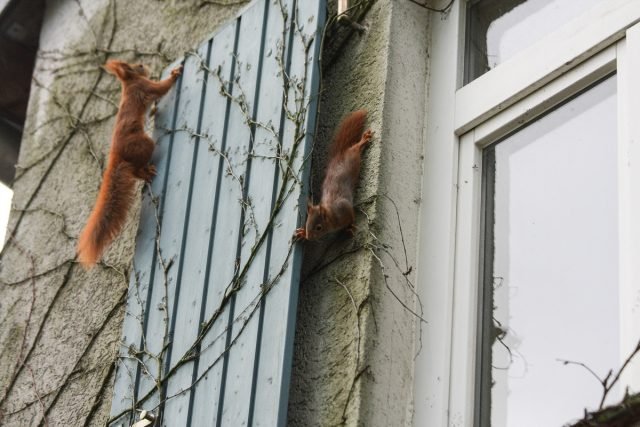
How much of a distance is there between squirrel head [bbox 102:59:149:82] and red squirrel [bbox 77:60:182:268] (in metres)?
0.19

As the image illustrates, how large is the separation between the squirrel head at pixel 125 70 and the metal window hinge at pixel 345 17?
3.42 feet

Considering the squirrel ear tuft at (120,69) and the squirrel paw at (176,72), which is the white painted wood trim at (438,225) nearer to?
the squirrel paw at (176,72)

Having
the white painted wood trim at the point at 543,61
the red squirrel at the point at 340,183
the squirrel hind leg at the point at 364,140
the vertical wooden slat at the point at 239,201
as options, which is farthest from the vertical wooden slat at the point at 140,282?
the white painted wood trim at the point at 543,61

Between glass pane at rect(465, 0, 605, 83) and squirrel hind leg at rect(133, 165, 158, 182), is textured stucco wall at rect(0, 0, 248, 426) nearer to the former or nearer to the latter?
squirrel hind leg at rect(133, 165, 158, 182)

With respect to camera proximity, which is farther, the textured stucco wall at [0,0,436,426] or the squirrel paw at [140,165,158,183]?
the squirrel paw at [140,165,158,183]

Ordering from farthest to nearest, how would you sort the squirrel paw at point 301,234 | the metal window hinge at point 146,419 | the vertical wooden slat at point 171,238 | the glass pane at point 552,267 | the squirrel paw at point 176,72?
the squirrel paw at point 176,72, the vertical wooden slat at point 171,238, the metal window hinge at point 146,419, the squirrel paw at point 301,234, the glass pane at point 552,267

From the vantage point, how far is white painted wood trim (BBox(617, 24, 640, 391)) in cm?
223

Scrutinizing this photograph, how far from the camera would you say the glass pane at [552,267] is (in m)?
2.37

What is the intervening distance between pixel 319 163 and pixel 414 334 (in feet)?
2.08

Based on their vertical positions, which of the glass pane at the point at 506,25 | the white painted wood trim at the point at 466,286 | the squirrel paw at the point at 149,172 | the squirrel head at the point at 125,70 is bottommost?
the white painted wood trim at the point at 466,286

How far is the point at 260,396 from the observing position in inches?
103

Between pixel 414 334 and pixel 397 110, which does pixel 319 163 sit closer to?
pixel 397 110

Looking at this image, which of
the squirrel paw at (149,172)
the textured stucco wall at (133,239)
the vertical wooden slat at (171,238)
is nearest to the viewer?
the textured stucco wall at (133,239)

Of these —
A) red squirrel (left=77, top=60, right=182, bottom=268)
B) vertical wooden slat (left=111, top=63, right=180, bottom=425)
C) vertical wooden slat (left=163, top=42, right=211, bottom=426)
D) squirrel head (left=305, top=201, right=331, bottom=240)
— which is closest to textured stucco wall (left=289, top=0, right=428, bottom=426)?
squirrel head (left=305, top=201, right=331, bottom=240)
